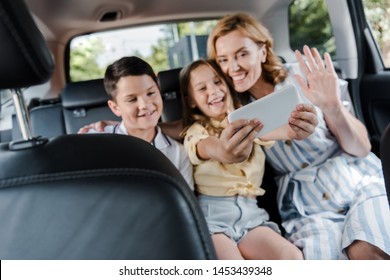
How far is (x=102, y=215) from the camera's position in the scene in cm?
47

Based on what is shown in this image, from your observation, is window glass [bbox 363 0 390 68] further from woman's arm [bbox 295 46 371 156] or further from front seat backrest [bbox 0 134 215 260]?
front seat backrest [bbox 0 134 215 260]

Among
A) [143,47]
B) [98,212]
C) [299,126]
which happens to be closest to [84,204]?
[98,212]

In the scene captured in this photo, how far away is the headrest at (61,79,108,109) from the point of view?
40.2 inches

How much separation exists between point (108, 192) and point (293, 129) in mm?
480

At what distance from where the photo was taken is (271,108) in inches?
28.8

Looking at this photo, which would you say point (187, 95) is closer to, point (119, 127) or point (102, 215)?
point (119, 127)

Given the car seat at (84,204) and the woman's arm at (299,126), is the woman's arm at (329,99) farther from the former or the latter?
the car seat at (84,204)

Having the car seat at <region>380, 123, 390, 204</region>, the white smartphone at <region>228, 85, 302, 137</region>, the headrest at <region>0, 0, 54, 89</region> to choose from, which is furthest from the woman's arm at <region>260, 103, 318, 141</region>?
the headrest at <region>0, 0, 54, 89</region>

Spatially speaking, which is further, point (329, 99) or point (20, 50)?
point (329, 99)

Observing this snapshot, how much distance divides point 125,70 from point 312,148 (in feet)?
1.45

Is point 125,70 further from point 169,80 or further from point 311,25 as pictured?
point 311,25

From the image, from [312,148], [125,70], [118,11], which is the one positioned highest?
[118,11]

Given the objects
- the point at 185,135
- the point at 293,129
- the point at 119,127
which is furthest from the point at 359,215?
the point at 119,127

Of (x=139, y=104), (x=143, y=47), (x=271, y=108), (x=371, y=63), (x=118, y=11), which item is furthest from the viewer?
(x=118, y=11)
